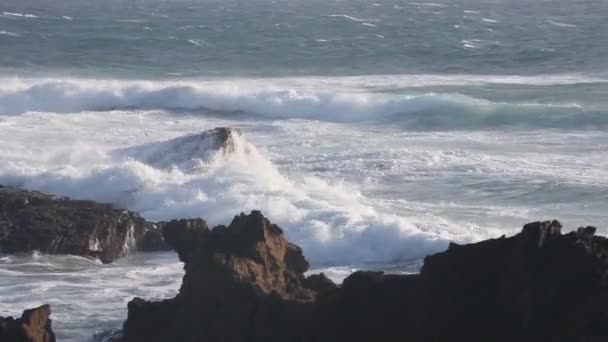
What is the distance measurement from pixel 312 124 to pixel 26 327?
26.3 metres

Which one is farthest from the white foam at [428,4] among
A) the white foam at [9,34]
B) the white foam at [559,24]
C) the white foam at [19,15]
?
the white foam at [9,34]

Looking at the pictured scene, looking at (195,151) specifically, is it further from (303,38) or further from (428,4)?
(428,4)

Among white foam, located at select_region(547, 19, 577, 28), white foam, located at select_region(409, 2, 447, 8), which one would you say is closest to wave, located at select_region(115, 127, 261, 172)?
white foam, located at select_region(547, 19, 577, 28)

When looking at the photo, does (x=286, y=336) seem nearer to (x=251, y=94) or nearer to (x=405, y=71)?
(x=251, y=94)

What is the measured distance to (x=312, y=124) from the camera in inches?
1630

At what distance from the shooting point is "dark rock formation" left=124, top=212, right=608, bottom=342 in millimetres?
14008

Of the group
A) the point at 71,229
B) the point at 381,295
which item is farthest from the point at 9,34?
the point at 381,295

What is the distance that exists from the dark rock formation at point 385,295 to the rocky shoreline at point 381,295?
11 millimetres

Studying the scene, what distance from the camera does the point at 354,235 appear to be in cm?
2416

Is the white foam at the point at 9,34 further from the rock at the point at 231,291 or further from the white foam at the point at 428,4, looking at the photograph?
the rock at the point at 231,291

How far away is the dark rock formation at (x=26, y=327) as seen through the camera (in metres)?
15.4

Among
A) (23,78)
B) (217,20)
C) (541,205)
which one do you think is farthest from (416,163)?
(217,20)

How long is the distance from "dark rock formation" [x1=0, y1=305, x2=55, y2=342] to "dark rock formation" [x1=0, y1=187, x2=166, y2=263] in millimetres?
6891

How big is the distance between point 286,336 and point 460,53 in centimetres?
4505
